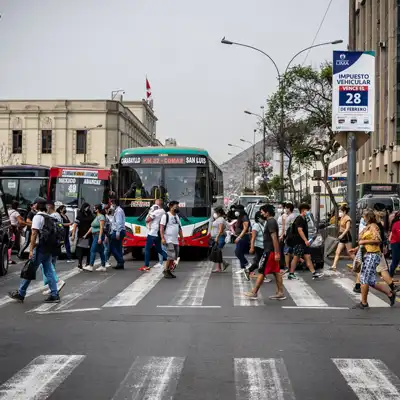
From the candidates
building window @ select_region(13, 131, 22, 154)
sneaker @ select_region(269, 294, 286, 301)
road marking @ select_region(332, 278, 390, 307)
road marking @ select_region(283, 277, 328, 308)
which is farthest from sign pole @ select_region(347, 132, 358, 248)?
building window @ select_region(13, 131, 22, 154)

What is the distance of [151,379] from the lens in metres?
7.12

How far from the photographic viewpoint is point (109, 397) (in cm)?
643

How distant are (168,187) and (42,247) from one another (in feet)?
34.2

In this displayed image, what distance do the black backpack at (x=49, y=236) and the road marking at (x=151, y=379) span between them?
5.29 meters

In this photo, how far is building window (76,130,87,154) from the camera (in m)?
84.6

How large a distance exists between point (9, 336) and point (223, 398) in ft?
13.8

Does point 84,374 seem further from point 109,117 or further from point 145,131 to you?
point 145,131

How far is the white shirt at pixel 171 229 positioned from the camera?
17719 mm

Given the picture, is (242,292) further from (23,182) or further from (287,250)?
(23,182)

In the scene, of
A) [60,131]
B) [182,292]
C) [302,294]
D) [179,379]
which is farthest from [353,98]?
[60,131]

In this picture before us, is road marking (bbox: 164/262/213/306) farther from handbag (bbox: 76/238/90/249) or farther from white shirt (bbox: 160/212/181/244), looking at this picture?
handbag (bbox: 76/238/90/249)

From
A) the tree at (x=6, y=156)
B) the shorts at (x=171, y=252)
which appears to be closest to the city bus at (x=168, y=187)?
the shorts at (x=171, y=252)

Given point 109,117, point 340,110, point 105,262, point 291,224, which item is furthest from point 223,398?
point 109,117

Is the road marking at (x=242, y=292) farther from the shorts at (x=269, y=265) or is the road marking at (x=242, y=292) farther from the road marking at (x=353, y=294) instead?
the road marking at (x=353, y=294)
